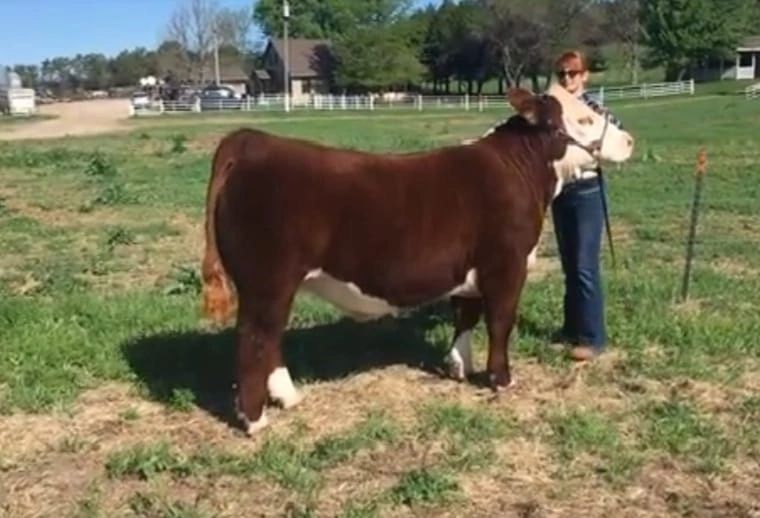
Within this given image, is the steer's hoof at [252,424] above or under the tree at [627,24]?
under

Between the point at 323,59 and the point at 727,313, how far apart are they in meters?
88.1

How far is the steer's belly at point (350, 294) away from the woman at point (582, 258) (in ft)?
3.87

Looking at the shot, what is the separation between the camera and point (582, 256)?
22.5 feet

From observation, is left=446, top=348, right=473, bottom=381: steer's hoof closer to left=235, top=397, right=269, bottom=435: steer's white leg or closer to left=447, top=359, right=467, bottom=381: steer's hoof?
left=447, top=359, right=467, bottom=381: steer's hoof

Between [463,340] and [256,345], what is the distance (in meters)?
1.47

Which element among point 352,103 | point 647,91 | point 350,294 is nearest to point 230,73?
point 352,103

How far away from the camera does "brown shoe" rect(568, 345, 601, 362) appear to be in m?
6.74

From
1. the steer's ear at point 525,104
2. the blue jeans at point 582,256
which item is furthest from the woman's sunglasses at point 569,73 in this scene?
the blue jeans at point 582,256

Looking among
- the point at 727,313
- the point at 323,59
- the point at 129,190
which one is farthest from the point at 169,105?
the point at 727,313

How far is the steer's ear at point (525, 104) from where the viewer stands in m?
6.10

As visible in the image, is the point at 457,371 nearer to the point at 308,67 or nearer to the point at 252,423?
the point at 252,423

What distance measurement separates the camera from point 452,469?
504 cm

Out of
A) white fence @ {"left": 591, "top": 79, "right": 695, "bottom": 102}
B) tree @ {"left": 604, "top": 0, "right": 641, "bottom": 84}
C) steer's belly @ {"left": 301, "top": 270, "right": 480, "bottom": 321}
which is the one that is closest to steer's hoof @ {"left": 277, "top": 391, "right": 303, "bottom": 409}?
steer's belly @ {"left": 301, "top": 270, "right": 480, "bottom": 321}

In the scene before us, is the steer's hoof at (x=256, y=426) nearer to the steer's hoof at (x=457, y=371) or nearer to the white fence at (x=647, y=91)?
the steer's hoof at (x=457, y=371)
